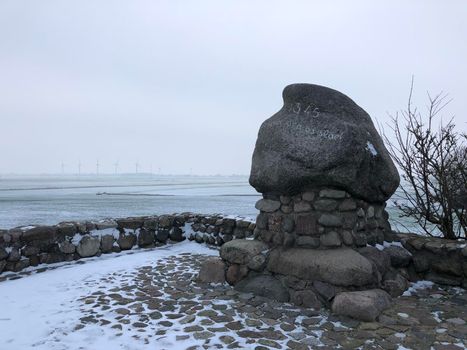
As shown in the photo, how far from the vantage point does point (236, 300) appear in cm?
554

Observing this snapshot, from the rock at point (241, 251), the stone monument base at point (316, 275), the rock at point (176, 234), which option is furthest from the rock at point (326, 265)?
the rock at point (176, 234)

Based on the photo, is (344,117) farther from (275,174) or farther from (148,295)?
(148,295)

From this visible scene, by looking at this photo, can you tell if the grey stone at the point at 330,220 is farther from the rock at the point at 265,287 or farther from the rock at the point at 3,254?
the rock at the point at 3,254

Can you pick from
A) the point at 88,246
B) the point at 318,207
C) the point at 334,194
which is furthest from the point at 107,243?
the point at 334,194

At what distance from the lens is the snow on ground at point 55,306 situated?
4054mm

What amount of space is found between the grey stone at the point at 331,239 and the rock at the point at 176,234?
5.05 m

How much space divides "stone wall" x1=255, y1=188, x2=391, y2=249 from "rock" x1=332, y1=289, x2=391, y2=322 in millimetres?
934

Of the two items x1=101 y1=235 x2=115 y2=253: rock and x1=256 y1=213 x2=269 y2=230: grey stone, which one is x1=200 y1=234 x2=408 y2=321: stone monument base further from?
x1=101 y1=235 x2=115 y2=253: rock

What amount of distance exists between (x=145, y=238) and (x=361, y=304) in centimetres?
595

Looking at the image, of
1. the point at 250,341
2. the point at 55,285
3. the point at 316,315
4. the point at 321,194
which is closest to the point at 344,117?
the point at 321,194

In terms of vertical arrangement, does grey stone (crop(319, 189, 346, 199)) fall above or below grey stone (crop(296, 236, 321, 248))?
above

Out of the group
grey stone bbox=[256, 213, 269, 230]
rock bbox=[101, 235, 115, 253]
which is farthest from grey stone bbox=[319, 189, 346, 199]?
rock bbox=[101, 235, 115, 253]

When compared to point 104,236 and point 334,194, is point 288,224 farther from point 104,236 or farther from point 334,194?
point 104,236

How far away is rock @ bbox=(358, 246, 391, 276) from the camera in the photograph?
5.75 metres
